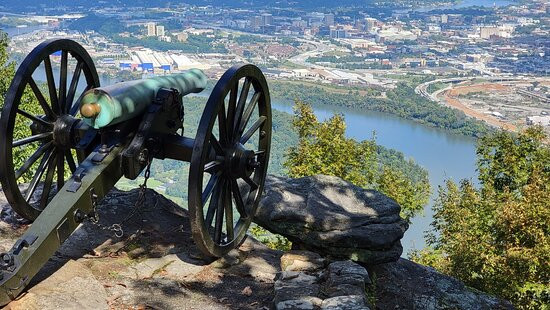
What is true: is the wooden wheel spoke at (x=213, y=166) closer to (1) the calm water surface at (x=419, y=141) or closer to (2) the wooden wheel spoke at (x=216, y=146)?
(2) the wooden wheel spoke at (x=216, y=146)

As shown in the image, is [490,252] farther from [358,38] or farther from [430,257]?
[358,38]

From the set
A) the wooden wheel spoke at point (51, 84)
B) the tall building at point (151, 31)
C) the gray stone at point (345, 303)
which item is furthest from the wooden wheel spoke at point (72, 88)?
the tall building at point (151, 31)

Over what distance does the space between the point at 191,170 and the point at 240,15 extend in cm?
12957

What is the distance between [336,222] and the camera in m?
5.99

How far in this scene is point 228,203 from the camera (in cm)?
536

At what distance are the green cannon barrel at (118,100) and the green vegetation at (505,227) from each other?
6881 millimetres

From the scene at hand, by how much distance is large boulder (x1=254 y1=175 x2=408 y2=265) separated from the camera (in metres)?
5.90

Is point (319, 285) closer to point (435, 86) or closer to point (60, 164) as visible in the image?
point (60, 164)

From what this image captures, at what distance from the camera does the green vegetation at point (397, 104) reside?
197ft

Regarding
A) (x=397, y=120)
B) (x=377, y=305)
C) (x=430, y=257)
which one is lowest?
(x=397, y=120)

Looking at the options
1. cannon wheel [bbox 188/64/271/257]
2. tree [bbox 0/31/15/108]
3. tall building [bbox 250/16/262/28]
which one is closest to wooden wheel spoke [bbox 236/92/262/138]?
cannon wheel [bbox 188/64/271/257]

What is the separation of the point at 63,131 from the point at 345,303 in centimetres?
270

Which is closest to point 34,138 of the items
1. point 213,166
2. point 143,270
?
point 143,270

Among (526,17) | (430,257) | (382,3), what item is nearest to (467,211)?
(430,257)
